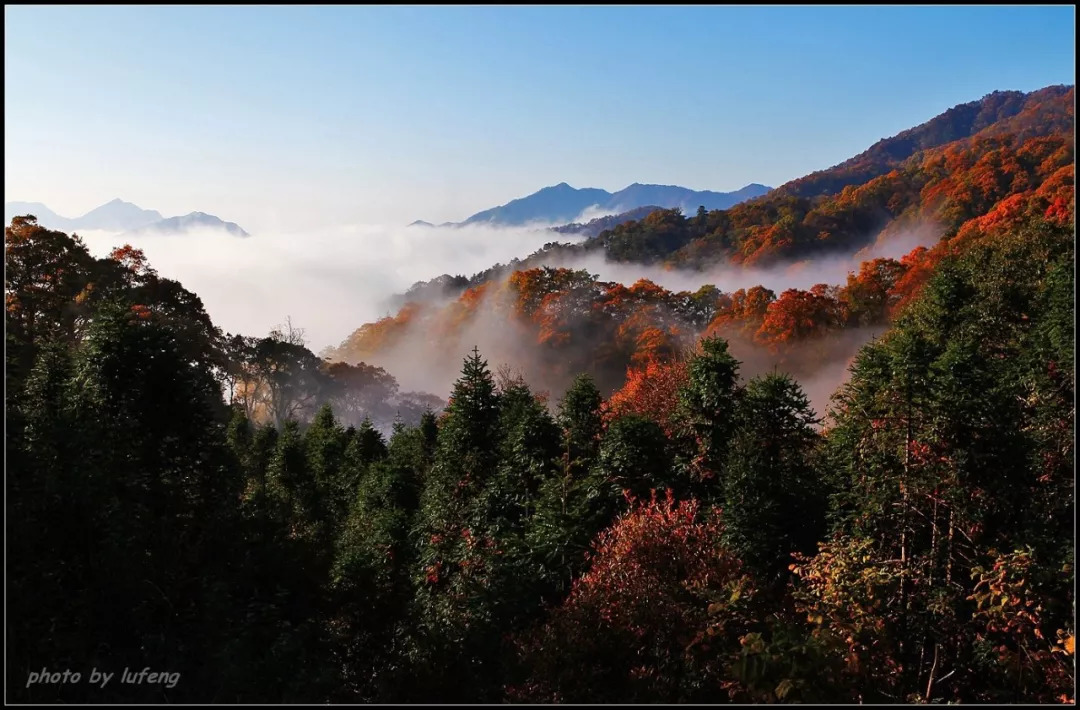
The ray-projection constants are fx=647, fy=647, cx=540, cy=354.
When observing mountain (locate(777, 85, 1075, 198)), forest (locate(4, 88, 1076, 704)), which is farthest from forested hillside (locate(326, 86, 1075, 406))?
forest (locate(4, 88, 1076, 704))

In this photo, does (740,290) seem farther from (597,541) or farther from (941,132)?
(941,132)

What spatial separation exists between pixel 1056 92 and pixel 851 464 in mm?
166917

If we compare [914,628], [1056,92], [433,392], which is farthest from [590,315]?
[1056,92]

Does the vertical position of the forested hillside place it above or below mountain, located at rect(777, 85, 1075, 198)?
below

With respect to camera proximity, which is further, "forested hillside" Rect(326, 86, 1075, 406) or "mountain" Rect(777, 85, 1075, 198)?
"mountain" Rect(777, 85, 1075, 198)

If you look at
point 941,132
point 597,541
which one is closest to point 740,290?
point 597,541

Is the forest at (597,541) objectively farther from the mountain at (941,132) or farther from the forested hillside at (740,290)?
the mountain at (941,132)

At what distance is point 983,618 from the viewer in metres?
13.1

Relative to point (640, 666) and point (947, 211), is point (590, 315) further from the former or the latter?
point (640, 666)

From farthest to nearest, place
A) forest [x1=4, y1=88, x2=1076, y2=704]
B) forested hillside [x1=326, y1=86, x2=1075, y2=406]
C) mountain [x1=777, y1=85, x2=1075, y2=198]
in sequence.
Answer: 1. mountain [x1=777, y1=85, x2=1075, y2=198]
2. forested hillside [x1=326, y1=86, x2=1075, y2=406]
3. forest [x1=4, y1=88, x2=1076, y2=704]

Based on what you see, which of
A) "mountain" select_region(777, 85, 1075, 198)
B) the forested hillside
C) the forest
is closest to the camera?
the forest

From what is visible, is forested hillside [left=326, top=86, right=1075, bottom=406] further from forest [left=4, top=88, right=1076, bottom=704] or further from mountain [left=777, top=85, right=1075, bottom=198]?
forest [left=4, top=88, right=1076, bottom=704]

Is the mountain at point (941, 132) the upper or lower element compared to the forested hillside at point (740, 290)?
upper

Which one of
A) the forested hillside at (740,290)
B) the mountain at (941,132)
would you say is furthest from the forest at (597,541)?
the mountain at (941,132)
